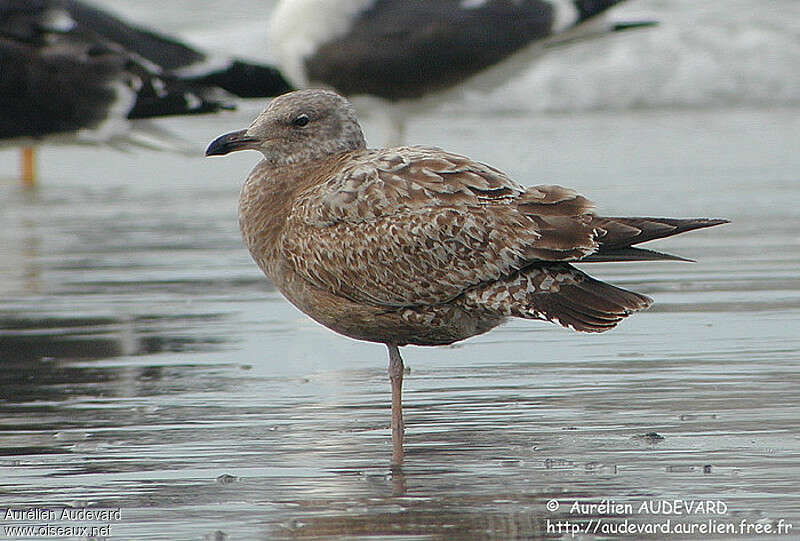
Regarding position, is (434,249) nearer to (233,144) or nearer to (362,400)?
(362,400)

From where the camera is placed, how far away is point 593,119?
18.2 metres

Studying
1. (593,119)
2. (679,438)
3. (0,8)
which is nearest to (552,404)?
(679,438)

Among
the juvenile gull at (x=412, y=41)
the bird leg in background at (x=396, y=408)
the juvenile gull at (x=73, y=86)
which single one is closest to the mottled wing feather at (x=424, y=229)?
the bird leg in background at (x=396, y=408)

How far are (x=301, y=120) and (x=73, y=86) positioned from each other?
6.90m

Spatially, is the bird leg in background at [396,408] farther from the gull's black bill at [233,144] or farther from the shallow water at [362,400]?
the gull's black bill at [233,144]

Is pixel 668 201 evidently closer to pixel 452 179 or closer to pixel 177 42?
pixel 177 42

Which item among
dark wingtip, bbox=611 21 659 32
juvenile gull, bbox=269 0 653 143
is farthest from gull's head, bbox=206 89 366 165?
dark wingtip, bbox=611 21 659 32

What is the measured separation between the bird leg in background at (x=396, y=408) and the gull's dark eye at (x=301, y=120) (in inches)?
34.9

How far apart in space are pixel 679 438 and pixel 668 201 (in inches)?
236

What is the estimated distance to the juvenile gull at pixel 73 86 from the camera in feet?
40.6

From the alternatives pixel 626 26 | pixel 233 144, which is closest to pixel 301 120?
pixel 233 144

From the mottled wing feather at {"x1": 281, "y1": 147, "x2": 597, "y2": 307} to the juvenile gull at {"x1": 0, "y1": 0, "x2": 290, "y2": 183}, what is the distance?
23.8 feet

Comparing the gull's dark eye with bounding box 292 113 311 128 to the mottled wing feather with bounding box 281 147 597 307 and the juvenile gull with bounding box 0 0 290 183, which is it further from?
the juvenile gull with bounding box 0 0 290 183

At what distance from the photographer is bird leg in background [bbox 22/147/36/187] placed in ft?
43.2
